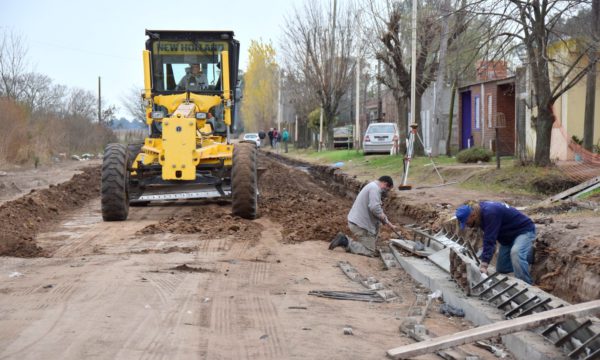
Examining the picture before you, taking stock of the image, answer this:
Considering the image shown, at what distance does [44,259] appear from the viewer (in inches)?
454

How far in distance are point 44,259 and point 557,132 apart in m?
19.0

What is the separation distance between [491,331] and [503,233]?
3.47m

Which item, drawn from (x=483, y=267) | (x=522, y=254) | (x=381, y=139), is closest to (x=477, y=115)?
(x=381, y=139)

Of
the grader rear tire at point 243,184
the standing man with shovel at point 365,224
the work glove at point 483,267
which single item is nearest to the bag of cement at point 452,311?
the work glove at point 483,267

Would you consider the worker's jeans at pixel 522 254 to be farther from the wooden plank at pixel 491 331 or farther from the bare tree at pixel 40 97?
the bare tree at pixel 40 97

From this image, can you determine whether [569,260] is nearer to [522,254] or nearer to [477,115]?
[522,254]

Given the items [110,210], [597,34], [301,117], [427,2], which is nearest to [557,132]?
[427,2]

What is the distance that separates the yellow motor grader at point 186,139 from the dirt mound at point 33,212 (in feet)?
5.15

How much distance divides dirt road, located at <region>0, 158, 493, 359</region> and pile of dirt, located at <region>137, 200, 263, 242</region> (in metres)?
0.04

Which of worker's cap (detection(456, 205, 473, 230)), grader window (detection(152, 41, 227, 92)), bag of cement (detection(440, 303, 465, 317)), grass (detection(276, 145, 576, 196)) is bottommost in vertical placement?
bag of cement (detection(440, 303, 465, 317))

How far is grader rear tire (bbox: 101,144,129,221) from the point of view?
15891mm

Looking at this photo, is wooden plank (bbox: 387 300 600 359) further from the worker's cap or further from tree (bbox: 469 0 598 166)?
tree (bbox: 469 0 598 166)

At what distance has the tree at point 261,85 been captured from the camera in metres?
84.8

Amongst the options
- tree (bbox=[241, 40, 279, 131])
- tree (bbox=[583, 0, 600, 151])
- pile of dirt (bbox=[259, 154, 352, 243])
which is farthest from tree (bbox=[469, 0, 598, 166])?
tree (bbox=[241, 40, 279, 131])
